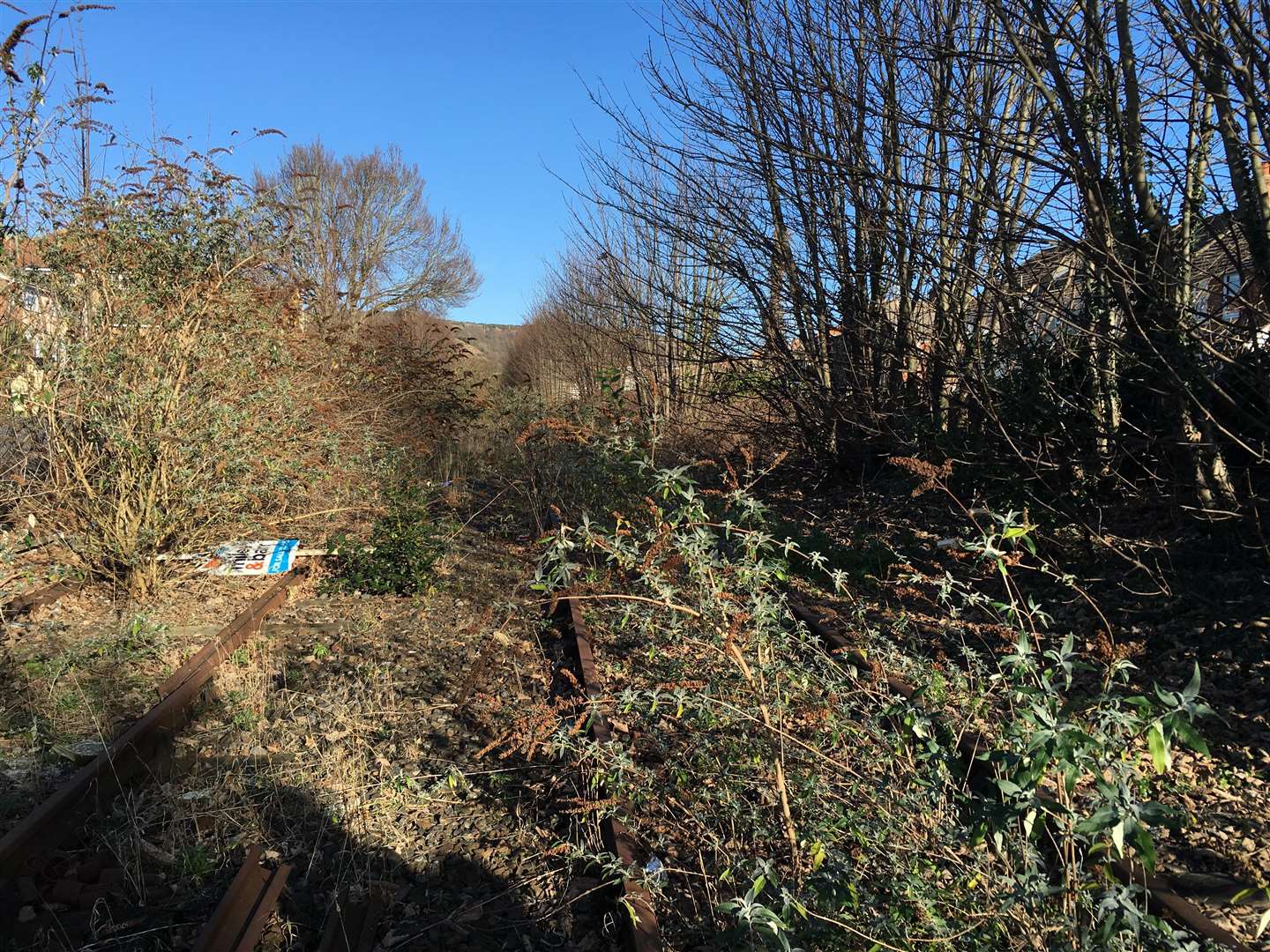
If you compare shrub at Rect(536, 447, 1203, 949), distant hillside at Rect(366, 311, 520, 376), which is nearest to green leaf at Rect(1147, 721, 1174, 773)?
shrub at Rect(536, 447, 1203, 949)

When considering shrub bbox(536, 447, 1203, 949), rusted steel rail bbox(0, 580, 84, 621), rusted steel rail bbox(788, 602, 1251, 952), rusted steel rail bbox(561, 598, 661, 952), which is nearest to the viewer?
shrub bbox(536, 447, 1203, 949)

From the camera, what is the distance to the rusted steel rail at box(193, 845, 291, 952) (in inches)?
123

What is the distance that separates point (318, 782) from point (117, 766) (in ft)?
3.37

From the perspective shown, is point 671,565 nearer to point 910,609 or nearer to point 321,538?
point 910,609

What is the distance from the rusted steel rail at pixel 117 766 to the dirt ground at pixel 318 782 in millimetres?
110

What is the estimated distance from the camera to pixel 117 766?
15.0ft

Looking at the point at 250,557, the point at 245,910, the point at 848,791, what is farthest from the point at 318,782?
the point at 250,557

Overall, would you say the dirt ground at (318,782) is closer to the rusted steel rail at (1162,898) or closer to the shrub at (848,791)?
the shrub at (848,791)

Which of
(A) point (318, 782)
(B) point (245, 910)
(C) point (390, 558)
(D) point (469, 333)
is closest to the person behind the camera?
(B) point (245, 910)

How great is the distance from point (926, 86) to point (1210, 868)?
8.22 m

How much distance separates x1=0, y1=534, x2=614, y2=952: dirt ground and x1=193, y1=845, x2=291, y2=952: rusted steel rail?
126 mm

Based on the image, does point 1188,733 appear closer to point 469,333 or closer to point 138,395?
point 138,395

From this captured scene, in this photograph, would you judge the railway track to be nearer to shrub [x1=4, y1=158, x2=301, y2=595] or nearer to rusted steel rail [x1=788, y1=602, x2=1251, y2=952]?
rusted steel rail [x1=788, y1=602, x2=1251, y2=952]

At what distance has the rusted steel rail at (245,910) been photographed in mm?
3125
